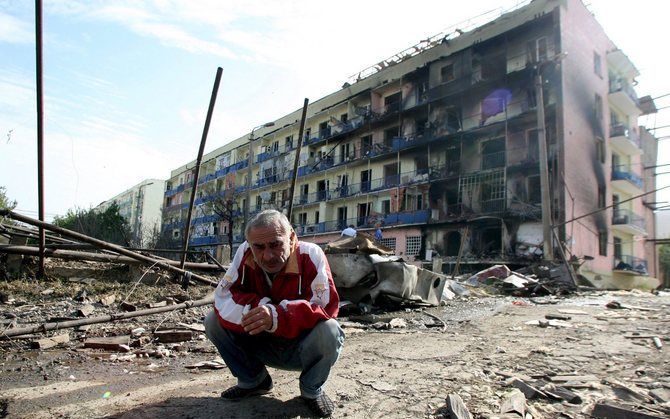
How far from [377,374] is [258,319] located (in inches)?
61.2

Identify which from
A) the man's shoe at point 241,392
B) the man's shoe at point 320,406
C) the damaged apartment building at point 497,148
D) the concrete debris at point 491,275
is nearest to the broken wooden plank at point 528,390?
the man's shoe at point 320,406

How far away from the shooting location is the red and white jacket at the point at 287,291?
85.4 inches

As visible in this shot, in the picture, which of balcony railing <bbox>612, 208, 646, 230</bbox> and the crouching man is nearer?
the crouching man

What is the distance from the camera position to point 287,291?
91.4 inches

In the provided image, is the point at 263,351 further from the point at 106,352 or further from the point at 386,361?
the point at 106,352

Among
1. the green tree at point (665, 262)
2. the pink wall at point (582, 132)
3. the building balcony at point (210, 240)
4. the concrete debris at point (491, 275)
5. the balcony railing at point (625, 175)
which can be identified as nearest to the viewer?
the concrete debris at point (491, 275)

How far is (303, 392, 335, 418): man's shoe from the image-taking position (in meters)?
2.26

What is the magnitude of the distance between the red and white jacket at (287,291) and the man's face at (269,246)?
0.21 ft

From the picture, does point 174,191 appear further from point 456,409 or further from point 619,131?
point 456,409

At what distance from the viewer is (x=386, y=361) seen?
3.71 meters

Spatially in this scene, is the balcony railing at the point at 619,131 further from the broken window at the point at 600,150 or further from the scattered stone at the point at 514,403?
the scattered stone at the point at 514,403

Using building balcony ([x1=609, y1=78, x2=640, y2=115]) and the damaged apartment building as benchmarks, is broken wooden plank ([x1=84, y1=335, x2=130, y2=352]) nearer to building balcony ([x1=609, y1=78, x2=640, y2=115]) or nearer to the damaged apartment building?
the damaged apartment building

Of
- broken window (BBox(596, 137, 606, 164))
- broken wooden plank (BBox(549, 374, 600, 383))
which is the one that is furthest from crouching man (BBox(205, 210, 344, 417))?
broken window (BBox(596, 137, 606, 164))

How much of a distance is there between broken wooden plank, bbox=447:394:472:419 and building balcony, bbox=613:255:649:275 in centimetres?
2628
